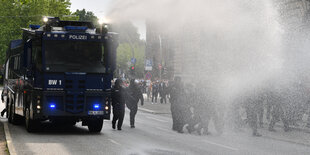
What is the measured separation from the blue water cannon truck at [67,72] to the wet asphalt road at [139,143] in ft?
2.31

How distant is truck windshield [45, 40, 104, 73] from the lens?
16375 mm

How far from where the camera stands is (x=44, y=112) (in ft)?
52.6

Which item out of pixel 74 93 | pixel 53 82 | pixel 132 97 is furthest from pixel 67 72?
pixel 132 97

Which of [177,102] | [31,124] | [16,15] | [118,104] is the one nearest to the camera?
[31,124]

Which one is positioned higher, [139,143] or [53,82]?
[53,82]

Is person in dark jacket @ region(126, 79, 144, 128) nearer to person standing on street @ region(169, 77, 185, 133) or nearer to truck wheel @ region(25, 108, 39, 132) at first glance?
person standing on street @ region(169, 77, 185, 133)

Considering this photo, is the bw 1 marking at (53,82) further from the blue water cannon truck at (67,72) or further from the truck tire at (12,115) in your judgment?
the truck tire at (12,115)

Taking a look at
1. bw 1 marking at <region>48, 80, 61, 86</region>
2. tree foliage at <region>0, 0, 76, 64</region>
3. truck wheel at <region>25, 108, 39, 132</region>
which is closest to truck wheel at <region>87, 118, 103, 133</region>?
truck wheel at <region>25, 108, 39, 132</region>

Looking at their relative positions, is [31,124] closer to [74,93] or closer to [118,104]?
[74,93]

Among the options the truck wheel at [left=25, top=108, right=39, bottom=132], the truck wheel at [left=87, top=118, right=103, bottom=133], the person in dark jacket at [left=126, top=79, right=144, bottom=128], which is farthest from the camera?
the person in dark jacket at [left=126, top=79, right=144, bottom=128]

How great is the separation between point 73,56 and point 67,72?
518 millimetres

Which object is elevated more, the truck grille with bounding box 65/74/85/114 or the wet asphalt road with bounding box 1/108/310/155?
the truck grille with bounding box 65/74/85/114

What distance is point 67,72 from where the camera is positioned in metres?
16.4

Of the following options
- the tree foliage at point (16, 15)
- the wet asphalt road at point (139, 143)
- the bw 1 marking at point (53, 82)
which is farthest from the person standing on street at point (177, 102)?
the tree foliage at point (16, 15)
